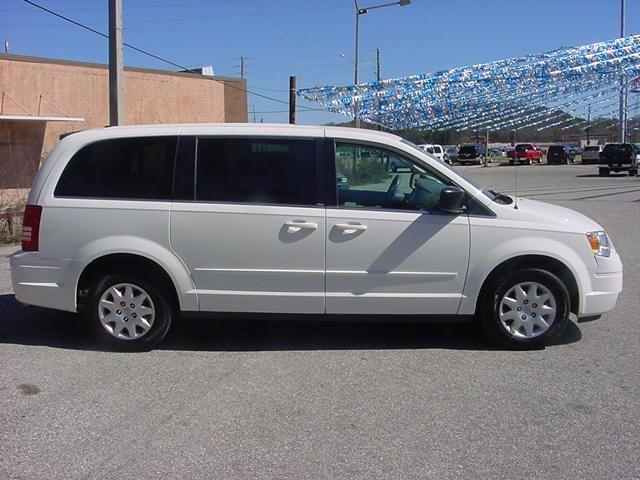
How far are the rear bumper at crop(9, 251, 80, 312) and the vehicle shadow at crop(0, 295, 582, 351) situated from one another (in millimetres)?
436

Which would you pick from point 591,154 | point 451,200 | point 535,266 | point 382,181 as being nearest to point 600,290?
point 535,266

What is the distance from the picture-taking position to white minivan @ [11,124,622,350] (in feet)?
17.4

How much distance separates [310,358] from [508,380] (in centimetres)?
157

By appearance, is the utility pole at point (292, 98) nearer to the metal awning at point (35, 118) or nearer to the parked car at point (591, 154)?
the metal awning at point (35, 118)

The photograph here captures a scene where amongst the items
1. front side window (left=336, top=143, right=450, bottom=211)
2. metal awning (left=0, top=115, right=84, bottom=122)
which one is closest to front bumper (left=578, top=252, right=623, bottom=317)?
front side window (left=336, top=143, right=450, bottom=211)

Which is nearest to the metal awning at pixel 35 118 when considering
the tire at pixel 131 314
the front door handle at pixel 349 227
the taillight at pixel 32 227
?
the taillight at pixel 32 227

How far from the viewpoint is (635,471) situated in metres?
3.50

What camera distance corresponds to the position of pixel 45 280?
5527mm

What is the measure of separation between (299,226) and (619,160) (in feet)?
120

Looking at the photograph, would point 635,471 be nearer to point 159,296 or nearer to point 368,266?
point 368,266

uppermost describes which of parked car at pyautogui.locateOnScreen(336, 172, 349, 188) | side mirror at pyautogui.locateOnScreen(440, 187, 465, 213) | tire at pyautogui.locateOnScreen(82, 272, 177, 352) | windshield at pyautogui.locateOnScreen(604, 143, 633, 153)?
windshield at pyautogui.locateOnScreen(604, 143, 633, 153)

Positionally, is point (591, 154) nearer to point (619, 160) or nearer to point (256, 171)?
point (619, 160)

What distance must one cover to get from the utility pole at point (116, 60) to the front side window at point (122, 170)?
26.5 feet

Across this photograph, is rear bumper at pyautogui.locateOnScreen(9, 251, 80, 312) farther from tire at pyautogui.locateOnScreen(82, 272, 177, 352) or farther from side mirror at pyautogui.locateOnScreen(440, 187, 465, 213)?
side mirror at pyautogui.locateOnScreen(440, 187, 465, 213)
